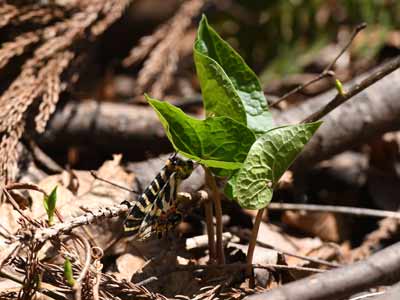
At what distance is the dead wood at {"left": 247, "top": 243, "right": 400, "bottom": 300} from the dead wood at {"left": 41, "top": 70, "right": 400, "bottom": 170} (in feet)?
3.10

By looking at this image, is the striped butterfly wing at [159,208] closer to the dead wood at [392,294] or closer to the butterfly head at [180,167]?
the butterfly head at [180,167]

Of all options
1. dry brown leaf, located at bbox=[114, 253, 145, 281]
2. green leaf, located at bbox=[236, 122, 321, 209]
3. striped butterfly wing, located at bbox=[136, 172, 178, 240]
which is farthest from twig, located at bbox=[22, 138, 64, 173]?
green leaf, located at bbox=[236, 122, 321, 209]

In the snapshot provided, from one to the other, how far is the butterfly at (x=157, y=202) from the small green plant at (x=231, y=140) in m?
0.09

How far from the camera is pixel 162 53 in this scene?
3.00 m

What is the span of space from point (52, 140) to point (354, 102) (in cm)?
125

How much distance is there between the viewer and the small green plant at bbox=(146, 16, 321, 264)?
1.62 m

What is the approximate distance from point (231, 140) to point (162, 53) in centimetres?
143

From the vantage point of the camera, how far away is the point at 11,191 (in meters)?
2.09

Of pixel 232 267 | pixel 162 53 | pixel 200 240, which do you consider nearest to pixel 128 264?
pixel 200 240

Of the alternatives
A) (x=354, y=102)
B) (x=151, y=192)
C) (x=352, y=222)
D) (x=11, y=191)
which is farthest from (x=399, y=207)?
(x=11, y=191)

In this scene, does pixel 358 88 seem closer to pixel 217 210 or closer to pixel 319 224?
pixel 217 210

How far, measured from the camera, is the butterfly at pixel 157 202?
1.76 m

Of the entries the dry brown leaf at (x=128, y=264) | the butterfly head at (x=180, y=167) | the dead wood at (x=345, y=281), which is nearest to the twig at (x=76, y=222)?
the butterfly head at (x=180, y=167)

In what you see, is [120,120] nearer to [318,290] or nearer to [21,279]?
[21,279]
